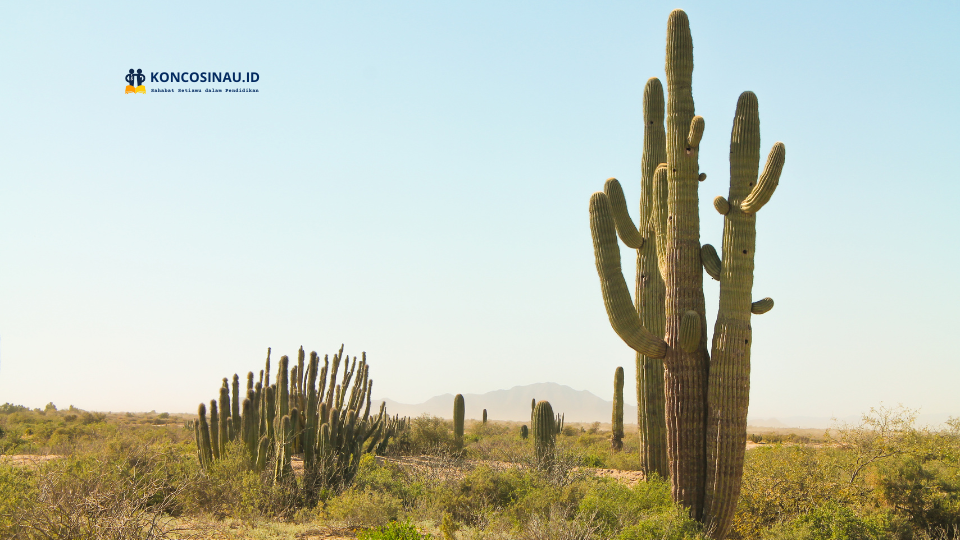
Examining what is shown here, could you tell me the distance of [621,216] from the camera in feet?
35.8

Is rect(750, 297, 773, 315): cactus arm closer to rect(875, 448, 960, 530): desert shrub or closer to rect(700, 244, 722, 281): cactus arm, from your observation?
rect(700, 244, 722, 281): cactus arm

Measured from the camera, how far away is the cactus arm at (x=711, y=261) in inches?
369

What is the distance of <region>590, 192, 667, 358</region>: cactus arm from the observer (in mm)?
9102

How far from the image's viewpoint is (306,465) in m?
11.8

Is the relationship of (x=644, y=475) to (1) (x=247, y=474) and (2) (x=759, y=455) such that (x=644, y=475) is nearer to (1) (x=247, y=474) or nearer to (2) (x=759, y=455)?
(2) (x=759, y=455)

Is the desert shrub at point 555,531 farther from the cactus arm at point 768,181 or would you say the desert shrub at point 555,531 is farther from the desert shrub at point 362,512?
the cactus arm at point 768,181

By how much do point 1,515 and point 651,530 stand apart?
6860mm

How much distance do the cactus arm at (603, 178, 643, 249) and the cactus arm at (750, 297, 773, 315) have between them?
2.50 m

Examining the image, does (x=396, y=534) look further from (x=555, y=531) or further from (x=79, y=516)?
(x=79, y=516)

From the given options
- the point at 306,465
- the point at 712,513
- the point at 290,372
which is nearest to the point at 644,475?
the point at 712,513

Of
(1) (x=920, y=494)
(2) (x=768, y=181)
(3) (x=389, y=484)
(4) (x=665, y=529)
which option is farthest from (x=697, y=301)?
(3) (x=389, y=484)

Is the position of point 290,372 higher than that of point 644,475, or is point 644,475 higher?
point 290,372

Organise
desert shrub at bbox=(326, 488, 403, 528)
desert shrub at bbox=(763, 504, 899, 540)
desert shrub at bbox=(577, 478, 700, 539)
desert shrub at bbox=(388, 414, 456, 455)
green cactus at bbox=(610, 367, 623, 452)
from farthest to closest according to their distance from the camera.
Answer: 1. desert shrub at bbox=(388, 414, 456, 455)
2. green cactus at bbox=(610, 367, 623, 452)
3. desert shrub at bbox=(326, 488, 403, 528)
4. desert shrub at bbox=(763, 504, 899, 540)
5. desert shrub at bbox=(577, 478, 700, 539)

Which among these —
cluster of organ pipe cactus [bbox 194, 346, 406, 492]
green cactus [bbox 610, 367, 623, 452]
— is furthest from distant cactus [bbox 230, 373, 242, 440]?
green cactus [bbox 610, 367, 623, 452]
